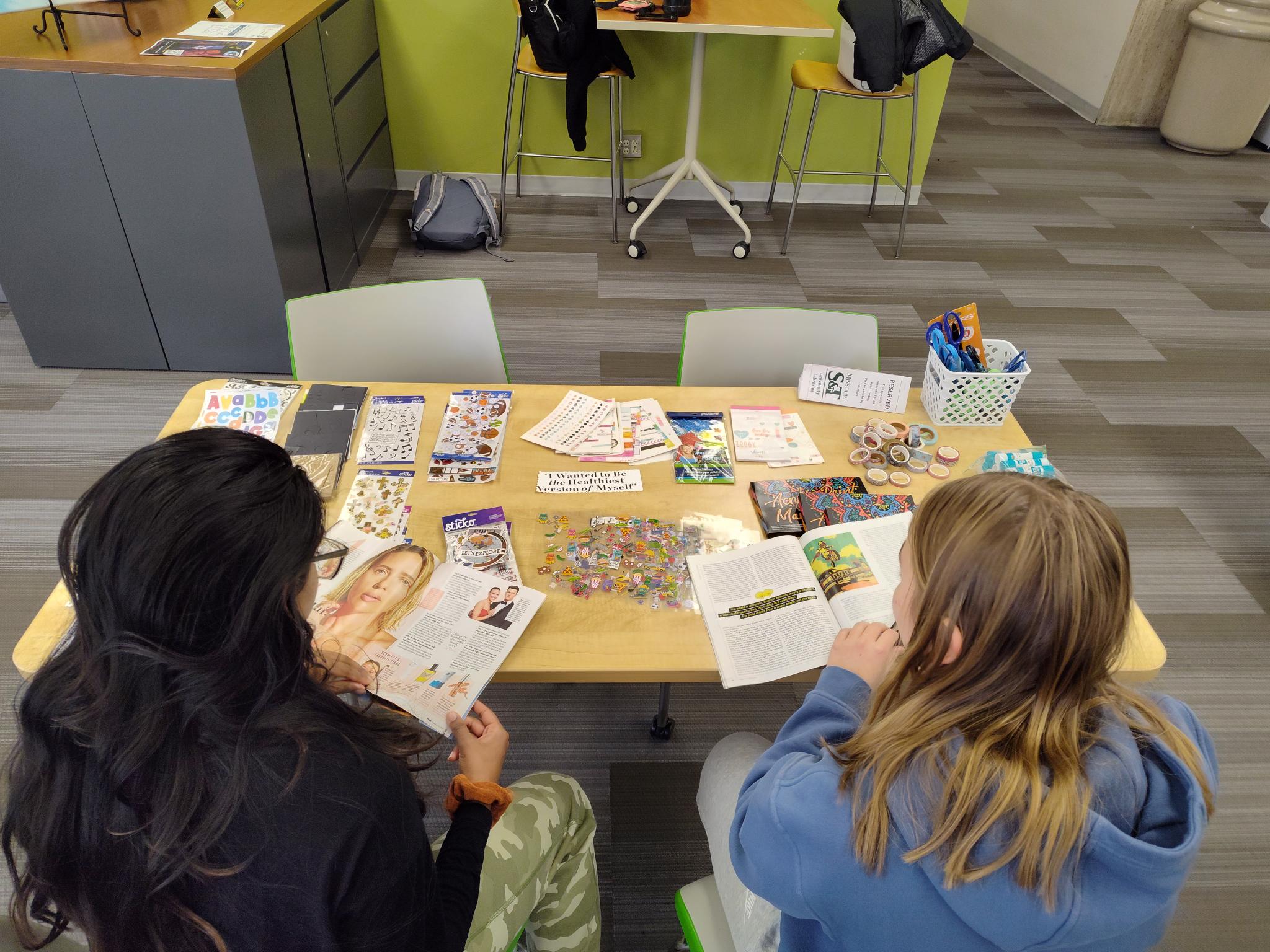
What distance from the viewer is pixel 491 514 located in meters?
1.32

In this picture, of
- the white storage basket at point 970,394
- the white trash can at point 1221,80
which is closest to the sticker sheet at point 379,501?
the white storage basket at point 970,394

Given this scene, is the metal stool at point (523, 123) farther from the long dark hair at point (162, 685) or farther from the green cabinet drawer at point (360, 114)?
the long dark hair at point (162, 685)

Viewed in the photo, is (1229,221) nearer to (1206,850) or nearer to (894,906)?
(1206,850)

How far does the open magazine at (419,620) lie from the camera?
108 centimetres

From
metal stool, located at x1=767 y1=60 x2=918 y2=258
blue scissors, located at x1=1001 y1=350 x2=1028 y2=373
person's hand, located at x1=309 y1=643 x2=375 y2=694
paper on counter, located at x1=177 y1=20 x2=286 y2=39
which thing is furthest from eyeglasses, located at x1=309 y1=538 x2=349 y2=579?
metal stool, located at x1=767 y1=60 x2=918 y2=258

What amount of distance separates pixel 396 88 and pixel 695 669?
3744 millimetres

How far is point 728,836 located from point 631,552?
0.43 metres

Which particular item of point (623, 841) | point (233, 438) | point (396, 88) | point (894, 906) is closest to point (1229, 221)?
point (396, 88)

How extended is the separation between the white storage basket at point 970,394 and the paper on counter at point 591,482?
1.97 ft

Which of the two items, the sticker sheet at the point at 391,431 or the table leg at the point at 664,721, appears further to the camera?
the table leg at the point at 664,721

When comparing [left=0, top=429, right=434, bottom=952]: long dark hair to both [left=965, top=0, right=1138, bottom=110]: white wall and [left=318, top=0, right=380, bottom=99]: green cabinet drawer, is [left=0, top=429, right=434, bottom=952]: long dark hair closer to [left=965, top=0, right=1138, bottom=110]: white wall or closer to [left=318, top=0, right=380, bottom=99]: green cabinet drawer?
[left=318, top=0, right=380, bottom=99]: green cabinet drawer

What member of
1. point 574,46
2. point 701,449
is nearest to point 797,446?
point 701,449

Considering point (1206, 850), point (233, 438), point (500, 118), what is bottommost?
point (1206, 850)

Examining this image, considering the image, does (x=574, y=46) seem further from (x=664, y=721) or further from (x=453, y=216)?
(x=664, y=721)
